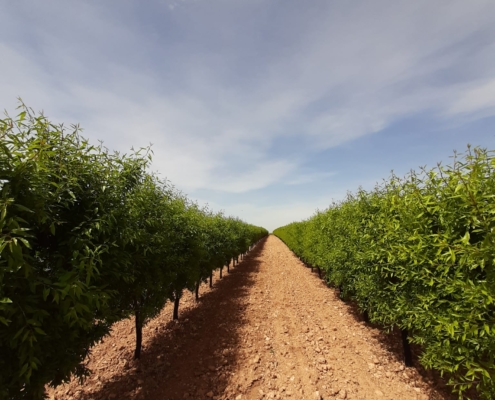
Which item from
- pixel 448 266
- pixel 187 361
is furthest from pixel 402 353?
pixel 187 361

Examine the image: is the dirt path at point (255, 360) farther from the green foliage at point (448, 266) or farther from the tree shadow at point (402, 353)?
the green foliage at point (448, 266)

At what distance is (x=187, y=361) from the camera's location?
21.6 feet

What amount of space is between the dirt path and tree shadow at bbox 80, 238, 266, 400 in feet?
0.09

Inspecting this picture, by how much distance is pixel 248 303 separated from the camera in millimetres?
11172

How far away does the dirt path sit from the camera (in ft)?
17.5

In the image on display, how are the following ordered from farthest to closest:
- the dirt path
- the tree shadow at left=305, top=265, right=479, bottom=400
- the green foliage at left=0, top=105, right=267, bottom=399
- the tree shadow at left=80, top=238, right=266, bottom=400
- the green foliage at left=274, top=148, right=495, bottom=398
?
the tree shadow at left=80, top=238, right=266, bottom=400 → the dirt path → the tree shadow at left=305, top=265, right=479, bottom=400 → the green foliage at left=274, top=148, right=495, bottom=398 → the green foliage at left=0, top=105, right=267, bottom=399

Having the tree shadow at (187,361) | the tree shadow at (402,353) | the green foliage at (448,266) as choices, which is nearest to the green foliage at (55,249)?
the tree shadow at (187,361)

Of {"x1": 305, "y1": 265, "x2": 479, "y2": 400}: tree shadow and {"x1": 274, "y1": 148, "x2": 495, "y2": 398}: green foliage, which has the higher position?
→ {"x1": 274, "y1": 148, "x2": 495, "y2": 398}: green foliage

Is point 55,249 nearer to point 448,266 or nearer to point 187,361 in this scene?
point 187,361

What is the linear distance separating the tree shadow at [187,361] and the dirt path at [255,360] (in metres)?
0.03

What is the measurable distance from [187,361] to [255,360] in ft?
6.35

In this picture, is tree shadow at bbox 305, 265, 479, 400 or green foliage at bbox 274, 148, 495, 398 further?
tree shadow at bbox 305, 265, 479, 400

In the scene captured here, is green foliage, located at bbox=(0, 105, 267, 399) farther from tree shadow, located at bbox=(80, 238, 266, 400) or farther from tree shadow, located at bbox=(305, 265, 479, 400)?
tree shadow, located at bbox=(305, 265, 479, 400)

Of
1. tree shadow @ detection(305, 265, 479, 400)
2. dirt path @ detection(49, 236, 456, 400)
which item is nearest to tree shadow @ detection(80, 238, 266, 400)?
dirt path @ detection(49, 236, 456, 400)
